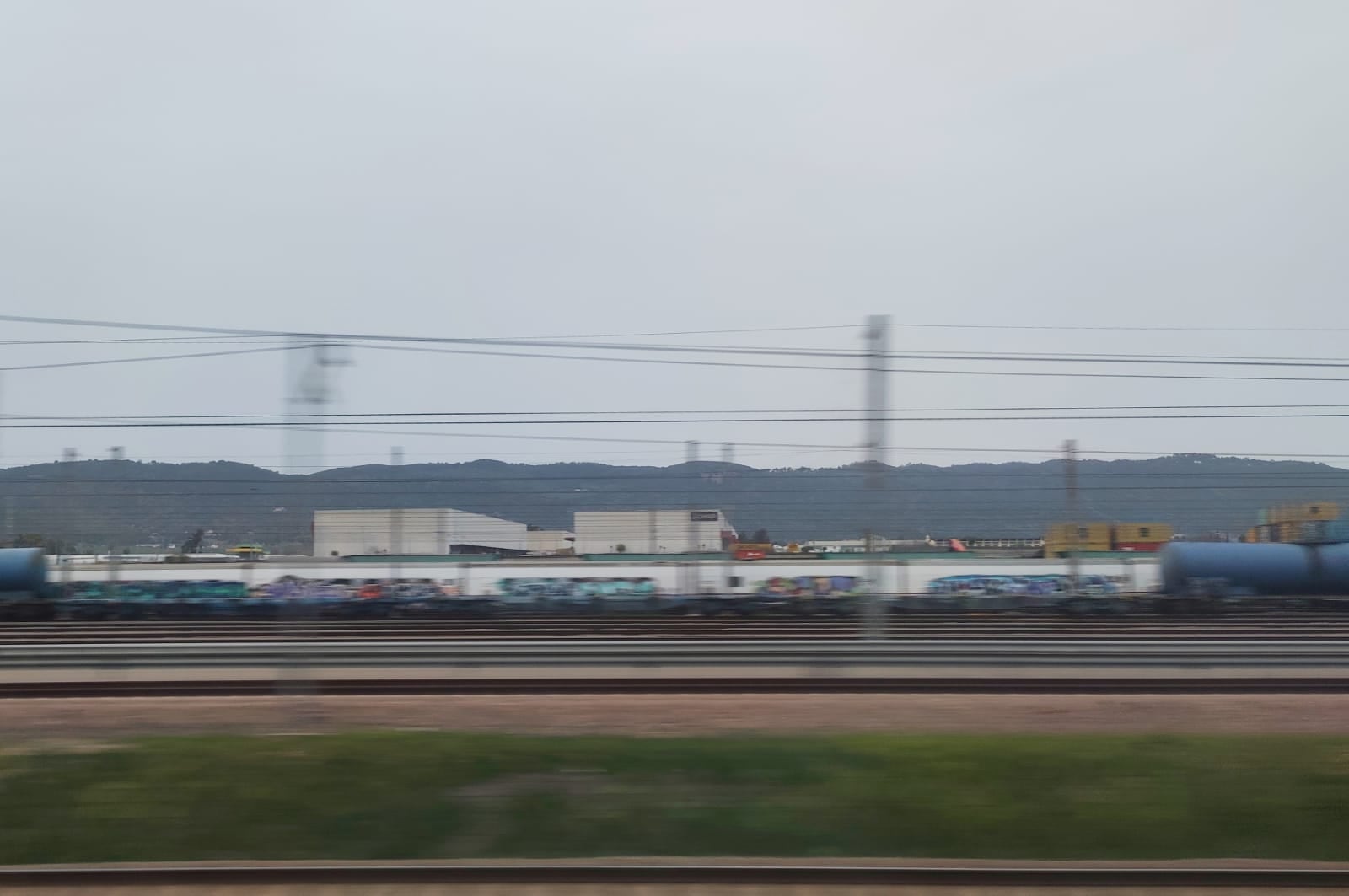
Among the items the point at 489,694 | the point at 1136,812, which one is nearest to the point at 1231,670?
the point at 1136,812

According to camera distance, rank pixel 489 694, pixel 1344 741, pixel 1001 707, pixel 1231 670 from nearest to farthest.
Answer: pixel 1344 741
pixel 1001 707
pixel 489 694
pixel 1231 670

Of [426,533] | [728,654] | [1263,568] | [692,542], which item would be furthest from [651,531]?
[1263,568]

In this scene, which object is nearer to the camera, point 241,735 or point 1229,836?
point 1229,836

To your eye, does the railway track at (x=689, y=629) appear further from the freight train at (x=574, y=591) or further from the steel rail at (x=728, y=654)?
the steel rail at (x=728, y=654)

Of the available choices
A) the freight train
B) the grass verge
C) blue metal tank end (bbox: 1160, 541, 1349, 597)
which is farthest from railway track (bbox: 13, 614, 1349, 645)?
the grass verge

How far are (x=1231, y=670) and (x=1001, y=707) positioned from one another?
4.65 meters

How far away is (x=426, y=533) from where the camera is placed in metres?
21.4

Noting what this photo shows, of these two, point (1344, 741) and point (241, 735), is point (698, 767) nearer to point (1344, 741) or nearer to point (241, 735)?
point (241, 735)

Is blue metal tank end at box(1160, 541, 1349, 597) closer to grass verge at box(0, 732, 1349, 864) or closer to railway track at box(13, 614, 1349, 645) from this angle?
railway track at box(13, 614, 1349, 645)

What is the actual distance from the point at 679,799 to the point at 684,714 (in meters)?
4.45

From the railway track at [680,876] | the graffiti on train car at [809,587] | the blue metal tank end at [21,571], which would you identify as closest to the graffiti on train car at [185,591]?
the blue metal tank end at [21,571]

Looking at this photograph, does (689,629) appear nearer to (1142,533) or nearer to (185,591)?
(185,591)

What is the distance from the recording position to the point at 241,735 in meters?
8.35

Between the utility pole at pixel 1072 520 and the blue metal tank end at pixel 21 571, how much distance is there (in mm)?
23496
